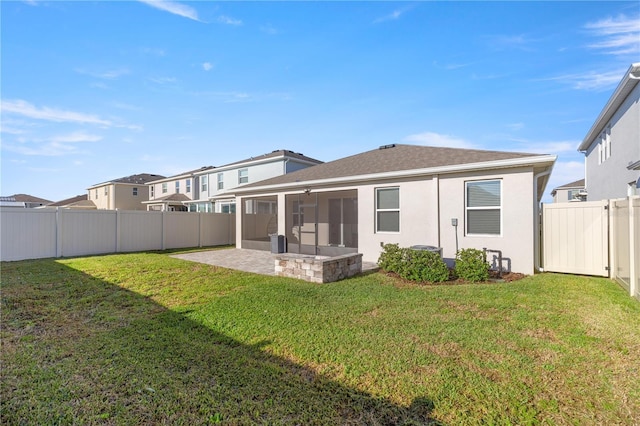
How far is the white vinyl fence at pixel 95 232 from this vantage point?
35.2ft

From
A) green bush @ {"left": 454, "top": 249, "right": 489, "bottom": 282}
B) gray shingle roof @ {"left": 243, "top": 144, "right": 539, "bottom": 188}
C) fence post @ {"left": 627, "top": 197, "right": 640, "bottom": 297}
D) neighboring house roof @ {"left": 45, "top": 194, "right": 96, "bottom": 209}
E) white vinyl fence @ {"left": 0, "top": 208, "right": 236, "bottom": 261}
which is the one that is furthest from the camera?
neighboring house roof @ {"left": 45, "top": 194, "right": 96, "bottom": 209}

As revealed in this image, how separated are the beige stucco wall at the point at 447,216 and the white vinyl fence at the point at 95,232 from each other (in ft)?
30.5

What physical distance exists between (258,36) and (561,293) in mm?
10519

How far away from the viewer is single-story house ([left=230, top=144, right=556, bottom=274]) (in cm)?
752

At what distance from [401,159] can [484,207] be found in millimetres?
3580

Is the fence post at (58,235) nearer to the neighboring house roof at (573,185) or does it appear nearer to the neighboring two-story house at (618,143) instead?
the neighboring two-story house at (618,143)

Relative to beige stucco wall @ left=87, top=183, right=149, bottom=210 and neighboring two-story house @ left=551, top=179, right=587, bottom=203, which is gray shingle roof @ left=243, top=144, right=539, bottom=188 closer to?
neighboring two-story house @ left=551, top=179, right=587, bottom=203

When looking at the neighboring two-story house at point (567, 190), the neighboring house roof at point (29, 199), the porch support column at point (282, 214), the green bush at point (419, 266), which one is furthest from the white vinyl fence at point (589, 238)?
the neighboring house roof at point (29, 199)

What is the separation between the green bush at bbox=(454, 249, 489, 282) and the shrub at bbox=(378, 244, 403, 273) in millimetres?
1431

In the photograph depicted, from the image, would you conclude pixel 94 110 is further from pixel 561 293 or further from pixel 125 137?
pixel 561 293

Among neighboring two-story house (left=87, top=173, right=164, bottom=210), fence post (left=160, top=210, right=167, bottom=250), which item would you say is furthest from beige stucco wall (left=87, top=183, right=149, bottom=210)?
fence post (left=160, top=210, right=167, bottom=250)

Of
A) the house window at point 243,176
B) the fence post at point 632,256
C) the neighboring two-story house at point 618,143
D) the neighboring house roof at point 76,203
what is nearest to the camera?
the fence post at point 632,256

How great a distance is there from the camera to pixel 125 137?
11.8 meters

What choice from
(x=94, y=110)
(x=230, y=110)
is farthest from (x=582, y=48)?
(x=94, y=110)
